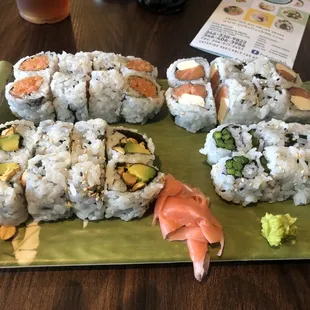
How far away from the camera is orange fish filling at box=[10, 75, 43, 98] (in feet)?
7.39

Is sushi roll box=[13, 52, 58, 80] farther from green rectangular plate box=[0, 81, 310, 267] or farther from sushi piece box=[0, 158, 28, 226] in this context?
green rectangular plate box=[0, 81, 310, 267]

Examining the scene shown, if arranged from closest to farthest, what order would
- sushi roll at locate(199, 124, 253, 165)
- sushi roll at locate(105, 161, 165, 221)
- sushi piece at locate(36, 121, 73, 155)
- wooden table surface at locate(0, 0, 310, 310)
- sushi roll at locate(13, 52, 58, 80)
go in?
wooden table surface at locate(0, 0, 310, 310), sushi roll at locate(105, 161, 165, 221), sushi piece at locate(36, 121, 73, 155), sushi roll at locate(199, 124, 253, 165), sushi roll at locate(13, 52, 58, 80)

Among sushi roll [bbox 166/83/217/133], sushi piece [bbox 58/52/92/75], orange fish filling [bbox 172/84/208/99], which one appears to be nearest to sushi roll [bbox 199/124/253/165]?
sushi roll [bbox 166/83/217/133]

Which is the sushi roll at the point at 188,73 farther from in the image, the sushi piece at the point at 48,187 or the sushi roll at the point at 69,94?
the sushi piece at the point at 48,187

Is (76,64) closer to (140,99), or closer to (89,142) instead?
(140,99)

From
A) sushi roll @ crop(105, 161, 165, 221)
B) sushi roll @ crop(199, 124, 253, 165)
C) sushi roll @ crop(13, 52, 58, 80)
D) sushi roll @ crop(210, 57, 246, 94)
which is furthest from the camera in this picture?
sushi roll @ crop(210, 57, 246, 94)

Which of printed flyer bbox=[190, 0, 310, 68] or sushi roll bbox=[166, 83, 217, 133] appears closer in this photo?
sushi roll bbox=[166, 83, 217, 133]

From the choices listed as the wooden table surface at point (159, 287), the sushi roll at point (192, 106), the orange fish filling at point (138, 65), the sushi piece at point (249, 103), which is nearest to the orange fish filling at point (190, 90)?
the sushi roll at point (192, 106)

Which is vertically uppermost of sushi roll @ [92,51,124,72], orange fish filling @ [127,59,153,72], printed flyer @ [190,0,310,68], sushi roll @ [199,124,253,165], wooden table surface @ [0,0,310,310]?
sushi roll @ [92,51,124,72]

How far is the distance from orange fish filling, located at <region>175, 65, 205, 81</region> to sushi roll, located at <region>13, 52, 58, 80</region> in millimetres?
704

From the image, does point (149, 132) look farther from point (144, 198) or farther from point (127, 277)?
point (127, 277)

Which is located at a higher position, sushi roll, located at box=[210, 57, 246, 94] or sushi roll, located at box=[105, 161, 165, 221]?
sushi roll, located at box=[210, 57, 246, 94]

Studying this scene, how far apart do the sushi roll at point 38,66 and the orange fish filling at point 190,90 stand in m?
0.69

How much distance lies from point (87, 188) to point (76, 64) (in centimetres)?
86
